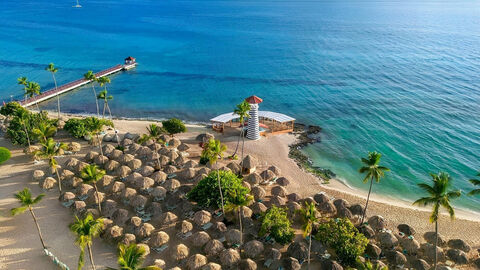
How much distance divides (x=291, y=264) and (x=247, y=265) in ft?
11.7

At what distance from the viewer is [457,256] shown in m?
28.4

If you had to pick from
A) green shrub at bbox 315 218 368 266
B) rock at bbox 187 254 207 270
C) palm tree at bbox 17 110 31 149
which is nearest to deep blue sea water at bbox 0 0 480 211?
green shrub at bbox 315 218 368 266

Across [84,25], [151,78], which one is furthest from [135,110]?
[84,25]

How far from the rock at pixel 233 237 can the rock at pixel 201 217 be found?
2803mm

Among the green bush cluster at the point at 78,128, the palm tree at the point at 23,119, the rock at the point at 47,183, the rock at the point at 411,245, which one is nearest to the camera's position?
the rock at the point at 411,245

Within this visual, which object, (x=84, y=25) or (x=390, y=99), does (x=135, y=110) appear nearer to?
(x=390, y=99)

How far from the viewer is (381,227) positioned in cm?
3186

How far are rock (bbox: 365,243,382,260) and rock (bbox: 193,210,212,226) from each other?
47.3ft

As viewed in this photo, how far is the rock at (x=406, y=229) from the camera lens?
3192 cm

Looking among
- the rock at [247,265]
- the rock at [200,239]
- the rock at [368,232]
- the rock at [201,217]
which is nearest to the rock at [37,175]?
the rock at [201,217]

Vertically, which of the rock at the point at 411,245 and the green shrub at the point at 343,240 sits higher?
the green shrub at the point at 343,240

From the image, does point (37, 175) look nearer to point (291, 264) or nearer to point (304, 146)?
point (291, 264)

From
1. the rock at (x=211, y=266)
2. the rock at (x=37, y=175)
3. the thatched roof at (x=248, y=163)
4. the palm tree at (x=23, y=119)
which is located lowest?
the rock at (x=211, y=266)

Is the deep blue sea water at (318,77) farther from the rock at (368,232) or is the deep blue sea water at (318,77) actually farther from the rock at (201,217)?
the rock at (201,217)
